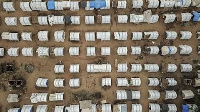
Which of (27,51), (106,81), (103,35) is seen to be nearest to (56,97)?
(106,81)

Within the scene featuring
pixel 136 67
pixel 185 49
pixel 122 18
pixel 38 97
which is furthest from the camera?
pixel 185 49

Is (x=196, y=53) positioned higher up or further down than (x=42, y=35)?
further down


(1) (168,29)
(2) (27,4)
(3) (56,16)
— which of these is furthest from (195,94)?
(2) (27,4)

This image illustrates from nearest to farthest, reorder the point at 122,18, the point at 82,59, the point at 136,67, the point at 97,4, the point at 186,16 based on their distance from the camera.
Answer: the point at 97,4
the point at 122,18
the point at 136,67
the point at 186,16
the point at 82,59

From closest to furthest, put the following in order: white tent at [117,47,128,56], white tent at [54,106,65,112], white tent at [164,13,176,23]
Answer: white tent at [54,106,65,112]
white tent at [117,47,128,56]
white tent at [164,13,176,23]

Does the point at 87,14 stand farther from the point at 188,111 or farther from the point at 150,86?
the point at 188,111

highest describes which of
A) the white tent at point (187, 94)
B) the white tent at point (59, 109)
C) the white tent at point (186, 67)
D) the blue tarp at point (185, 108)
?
the white tent at point (186, 67)

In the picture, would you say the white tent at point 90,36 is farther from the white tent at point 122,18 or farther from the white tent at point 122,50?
the white tent at point 122,18

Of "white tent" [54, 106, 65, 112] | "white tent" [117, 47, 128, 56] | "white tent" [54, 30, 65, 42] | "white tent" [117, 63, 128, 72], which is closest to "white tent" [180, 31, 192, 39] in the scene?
"white tent" [117, 47, 128, 56]

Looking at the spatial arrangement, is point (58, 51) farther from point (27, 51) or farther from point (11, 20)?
point (11, 20)

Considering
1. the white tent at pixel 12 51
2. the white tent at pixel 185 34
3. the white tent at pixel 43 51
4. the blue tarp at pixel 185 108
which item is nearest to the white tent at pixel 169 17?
the white tent at pixel 185 34

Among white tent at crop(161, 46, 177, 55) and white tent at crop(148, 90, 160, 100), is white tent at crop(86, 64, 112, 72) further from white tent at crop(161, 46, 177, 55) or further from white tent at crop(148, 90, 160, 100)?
white tent at crop(161, 46, 177, 55)
